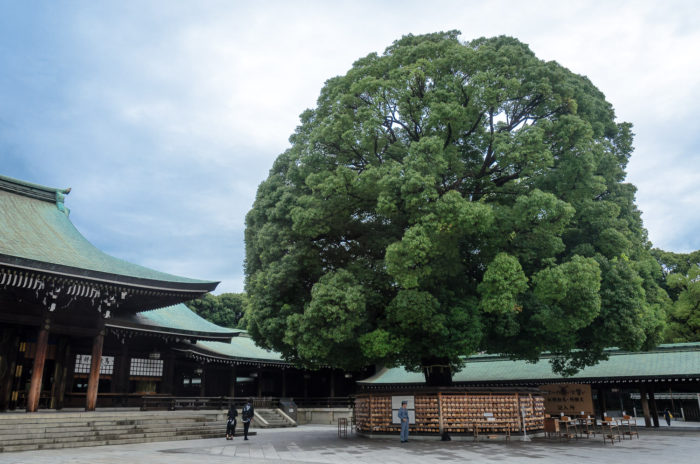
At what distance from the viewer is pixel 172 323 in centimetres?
2258

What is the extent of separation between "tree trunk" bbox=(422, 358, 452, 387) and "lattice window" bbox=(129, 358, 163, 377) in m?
13.7

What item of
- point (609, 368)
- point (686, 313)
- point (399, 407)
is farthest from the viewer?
point (686, 313)

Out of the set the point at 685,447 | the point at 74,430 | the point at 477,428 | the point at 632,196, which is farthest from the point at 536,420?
the point at 74,430

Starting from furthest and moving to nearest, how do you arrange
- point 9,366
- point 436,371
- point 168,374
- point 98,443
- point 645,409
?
point 168,374, point 645,409, point 436,371, point 9,366, point 98,443

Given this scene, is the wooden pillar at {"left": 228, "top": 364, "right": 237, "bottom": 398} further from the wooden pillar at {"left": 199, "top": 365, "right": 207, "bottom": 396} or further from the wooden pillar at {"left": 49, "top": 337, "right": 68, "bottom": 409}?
the wooden pillar at {"left": 49, "top": 337, "right": 68, "bottom": 409}

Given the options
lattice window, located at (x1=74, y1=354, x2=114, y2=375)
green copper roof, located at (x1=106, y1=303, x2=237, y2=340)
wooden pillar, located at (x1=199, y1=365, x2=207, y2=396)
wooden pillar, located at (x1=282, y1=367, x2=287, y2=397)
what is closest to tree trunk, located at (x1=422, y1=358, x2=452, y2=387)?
green copper roof, located at (x1=106, y1=303, x2=237, y2=340)

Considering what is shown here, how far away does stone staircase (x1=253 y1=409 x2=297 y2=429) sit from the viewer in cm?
2371

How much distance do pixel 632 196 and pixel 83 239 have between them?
2390 centimetres

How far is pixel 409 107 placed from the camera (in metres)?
15.9

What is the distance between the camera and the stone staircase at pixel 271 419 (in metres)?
23.7

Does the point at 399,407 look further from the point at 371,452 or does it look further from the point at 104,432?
the point at 104,432

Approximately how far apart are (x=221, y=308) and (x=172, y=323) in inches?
1249

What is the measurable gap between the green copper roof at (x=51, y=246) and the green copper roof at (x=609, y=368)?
56.8 ft

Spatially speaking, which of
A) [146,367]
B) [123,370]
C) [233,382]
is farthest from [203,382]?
[123,370]
